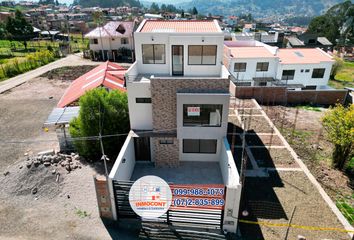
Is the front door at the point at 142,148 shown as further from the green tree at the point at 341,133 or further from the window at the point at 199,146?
the green tree at the point at 341,133

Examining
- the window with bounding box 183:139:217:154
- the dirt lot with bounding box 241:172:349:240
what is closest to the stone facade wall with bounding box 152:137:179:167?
the window with bounding box 183:139:217:154

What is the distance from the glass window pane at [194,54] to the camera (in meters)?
18.1

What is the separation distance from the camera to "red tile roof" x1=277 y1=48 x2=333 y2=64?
3562cm

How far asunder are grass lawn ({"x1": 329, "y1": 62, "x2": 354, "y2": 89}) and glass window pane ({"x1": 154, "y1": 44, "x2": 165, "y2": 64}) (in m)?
35.2

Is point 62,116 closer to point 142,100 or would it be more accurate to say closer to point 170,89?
point 142,100

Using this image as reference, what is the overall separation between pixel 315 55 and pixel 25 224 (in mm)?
41110

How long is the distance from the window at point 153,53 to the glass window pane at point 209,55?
10.2 feet

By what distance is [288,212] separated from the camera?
43.9ft

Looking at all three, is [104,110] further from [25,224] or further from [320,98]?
[320,98]

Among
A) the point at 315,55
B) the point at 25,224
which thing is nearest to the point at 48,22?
the point at 315,55

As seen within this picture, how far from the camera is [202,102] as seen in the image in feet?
50.5

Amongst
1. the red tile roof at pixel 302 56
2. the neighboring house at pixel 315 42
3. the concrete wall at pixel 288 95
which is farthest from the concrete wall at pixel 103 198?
the neighboring house at pixel 315 42

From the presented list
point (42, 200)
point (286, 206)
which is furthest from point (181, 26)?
point (42, 200)

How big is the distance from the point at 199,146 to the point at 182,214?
19.6ft
